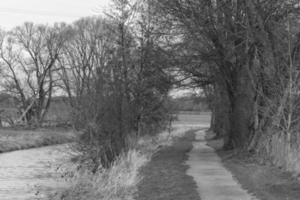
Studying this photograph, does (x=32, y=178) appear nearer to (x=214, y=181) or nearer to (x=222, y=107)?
(x=214, y=181)

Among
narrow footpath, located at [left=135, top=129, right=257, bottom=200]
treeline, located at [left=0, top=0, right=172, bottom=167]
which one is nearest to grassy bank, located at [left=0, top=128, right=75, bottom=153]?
treeline, located at [left=0, top=0, right=172, bottom=167]

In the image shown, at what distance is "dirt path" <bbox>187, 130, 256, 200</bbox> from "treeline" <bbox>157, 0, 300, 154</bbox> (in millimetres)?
2560

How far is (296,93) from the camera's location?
850 inches

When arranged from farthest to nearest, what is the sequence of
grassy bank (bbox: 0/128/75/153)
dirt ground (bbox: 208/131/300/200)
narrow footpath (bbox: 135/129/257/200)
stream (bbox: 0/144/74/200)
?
grassy bank (bbox: 0/128/75/153) → stream (bbox: 0/144/74/200) → narrow footpath (bbox: 135/129/257/200) → dirt ground (bbox: 208/131/300/200)

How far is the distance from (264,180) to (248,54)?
33.3 feet

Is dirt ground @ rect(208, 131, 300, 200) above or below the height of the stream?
above

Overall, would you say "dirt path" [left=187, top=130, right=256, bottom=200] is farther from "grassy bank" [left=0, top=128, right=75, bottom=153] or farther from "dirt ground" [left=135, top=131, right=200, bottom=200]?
"grassy bank" [left=0, top=128, right=75, bottom=153]

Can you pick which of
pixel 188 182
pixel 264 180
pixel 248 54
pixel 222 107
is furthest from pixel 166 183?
pixel 222 107

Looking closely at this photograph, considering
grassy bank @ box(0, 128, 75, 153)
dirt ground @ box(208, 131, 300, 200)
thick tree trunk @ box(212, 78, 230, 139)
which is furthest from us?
grassy bank @ box(0, 128, 75, 153)

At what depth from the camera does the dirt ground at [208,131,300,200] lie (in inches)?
560

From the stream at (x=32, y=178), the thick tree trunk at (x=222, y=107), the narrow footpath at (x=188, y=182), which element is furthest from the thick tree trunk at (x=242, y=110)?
the stream at (x=32, y=178)

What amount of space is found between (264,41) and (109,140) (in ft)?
25.5

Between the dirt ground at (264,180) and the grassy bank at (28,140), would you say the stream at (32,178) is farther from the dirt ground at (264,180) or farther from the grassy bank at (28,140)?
the grassy bank at (28,140)

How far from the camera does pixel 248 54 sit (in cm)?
2577
